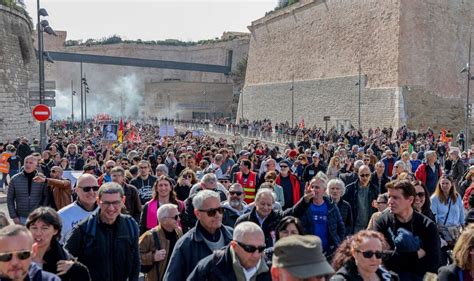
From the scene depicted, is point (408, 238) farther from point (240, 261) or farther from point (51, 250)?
point (51, 250)

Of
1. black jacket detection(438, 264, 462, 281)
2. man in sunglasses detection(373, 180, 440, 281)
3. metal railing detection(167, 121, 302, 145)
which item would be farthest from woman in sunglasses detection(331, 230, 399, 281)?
metal railing detection(167, 121, 302, 145)

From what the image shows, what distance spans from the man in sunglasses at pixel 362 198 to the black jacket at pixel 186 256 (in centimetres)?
399

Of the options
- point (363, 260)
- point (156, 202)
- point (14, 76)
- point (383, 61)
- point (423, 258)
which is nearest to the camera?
A: point (363, 260)

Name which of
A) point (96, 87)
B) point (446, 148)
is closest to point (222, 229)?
point (446, 148)

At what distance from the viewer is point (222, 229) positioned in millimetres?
4895

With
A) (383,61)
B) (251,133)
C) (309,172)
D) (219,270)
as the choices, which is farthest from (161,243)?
(251,133)

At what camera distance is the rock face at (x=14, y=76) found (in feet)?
87.6

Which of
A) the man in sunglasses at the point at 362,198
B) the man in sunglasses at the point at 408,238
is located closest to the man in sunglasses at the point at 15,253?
the man in sunglasses at the point at 408,238

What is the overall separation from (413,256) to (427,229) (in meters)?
0.25

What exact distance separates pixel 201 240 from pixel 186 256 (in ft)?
0.56

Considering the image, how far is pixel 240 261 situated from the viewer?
4035mm

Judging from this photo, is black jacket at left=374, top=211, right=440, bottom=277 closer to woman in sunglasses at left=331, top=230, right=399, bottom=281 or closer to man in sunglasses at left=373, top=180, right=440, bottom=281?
man in sunglasses at left=373, top=180, right=440, bottom=281

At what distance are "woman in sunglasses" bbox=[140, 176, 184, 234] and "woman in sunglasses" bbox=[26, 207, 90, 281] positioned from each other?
2.33 meters

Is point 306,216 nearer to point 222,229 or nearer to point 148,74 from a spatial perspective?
point 222,229
